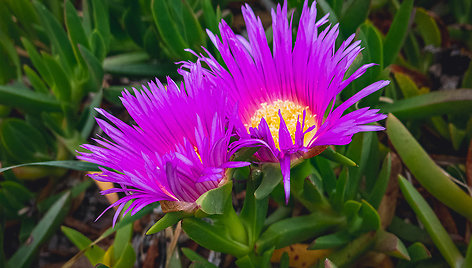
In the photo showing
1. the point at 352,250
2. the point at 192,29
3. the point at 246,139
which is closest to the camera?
the point at 246,139

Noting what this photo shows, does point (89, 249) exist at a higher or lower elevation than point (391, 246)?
higher

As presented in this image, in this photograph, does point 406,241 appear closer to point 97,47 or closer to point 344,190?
point 344,190

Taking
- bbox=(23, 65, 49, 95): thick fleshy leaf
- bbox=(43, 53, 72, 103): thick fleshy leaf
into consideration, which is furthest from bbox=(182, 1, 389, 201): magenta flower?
bbox=(23, 65, 49, 95): thick fleshy leaf

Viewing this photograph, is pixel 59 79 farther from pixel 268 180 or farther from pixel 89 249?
pixel 268 180

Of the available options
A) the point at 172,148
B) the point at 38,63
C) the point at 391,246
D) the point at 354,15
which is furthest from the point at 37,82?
the point at 391,246

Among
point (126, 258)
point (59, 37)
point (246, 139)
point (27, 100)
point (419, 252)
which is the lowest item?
point (419, 252)

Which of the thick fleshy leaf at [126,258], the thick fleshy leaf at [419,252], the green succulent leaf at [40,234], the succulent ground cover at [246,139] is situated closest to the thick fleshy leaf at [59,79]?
the succulent ground cover at [246,139]

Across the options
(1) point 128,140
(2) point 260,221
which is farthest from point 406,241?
(1) point 128,140
